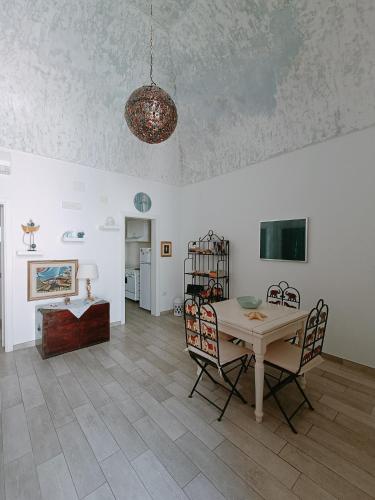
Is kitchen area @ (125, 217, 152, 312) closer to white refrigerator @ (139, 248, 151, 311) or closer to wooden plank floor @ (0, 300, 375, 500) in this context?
white refrigerator @ (139, 248, 151, 311)

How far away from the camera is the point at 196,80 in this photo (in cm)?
354

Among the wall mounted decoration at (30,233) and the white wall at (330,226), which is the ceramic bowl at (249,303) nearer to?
the white wall at (330,226)

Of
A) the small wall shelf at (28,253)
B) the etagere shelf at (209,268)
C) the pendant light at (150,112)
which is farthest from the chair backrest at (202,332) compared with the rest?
the small wall shelf at (28,253)

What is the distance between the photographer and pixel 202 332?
2.12 meters

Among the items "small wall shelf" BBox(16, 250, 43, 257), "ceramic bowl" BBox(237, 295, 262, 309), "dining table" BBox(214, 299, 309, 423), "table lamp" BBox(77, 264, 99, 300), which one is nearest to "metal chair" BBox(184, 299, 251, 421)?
"dining table" BBox(214, 299, 309, 423)

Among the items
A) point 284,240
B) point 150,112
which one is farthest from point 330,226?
point 150,112

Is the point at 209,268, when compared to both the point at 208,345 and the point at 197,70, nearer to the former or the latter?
the point at 208,345

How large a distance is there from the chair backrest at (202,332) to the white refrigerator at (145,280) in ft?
9.89

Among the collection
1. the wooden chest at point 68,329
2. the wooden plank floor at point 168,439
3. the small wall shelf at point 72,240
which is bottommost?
the wooden plank floor at point 168,439

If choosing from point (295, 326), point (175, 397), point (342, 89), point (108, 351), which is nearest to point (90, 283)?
point (108, 351)

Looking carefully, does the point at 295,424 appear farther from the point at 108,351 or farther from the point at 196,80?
the point at 196,80

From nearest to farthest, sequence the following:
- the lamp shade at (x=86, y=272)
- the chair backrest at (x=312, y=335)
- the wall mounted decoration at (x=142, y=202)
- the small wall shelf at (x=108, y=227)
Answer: the chair backrest at (x=312, y=335), the lamp shade at (x=86, y=272), the small wall shelf at (x=108, y=227), the wall mounted decoration at (x=142, y=202)

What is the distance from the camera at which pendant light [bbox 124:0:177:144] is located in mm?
1926

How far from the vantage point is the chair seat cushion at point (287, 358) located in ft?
6.38
